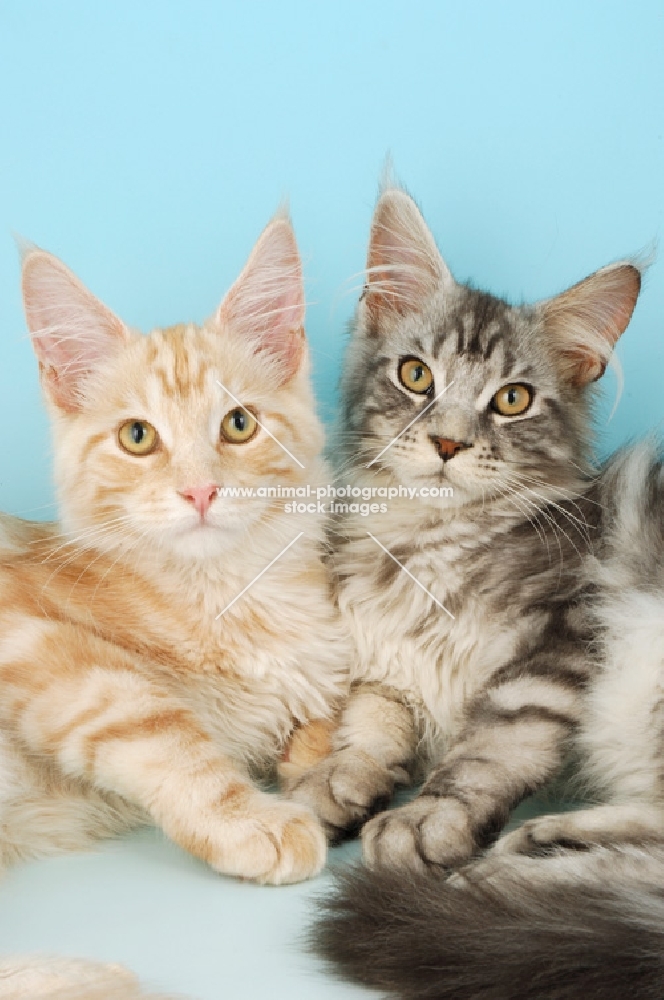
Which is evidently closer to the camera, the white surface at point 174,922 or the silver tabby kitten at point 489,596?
the white surface at point 174,922

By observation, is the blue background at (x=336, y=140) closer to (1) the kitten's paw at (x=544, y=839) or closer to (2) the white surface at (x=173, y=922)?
(2) the white surface at (x=173, y=922)

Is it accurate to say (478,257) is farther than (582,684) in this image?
Yes

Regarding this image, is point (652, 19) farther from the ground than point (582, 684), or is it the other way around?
point (652, 19)

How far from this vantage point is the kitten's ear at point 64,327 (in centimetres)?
172

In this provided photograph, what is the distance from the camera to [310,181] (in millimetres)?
2465

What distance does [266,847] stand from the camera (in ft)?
4.70

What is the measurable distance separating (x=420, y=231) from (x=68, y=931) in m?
1.28

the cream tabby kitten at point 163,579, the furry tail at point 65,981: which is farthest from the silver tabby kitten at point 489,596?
the furry tail at point 65,981

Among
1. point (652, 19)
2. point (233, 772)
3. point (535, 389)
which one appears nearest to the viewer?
point (233, 772)

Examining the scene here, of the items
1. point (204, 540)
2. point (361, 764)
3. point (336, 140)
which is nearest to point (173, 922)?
point (361, 764)

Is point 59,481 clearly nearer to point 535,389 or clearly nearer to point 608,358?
point 535,389

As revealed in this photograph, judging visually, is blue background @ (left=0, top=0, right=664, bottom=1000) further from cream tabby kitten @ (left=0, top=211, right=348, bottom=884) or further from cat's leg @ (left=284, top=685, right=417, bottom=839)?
cat's leg @ (left=284, top=685, right=417, bottom=839)

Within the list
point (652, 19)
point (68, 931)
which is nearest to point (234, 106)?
point (652, 19)

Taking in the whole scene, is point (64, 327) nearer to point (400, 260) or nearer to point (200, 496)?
point (200, 496)
